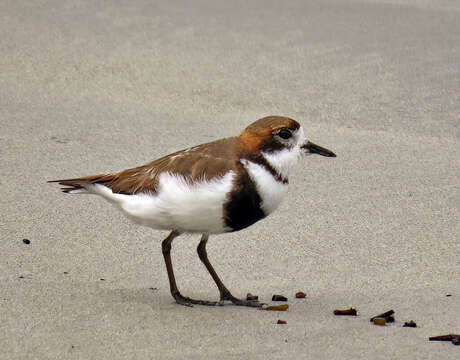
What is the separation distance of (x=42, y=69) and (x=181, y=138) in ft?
6.52

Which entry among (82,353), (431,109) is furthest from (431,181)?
(82,353)

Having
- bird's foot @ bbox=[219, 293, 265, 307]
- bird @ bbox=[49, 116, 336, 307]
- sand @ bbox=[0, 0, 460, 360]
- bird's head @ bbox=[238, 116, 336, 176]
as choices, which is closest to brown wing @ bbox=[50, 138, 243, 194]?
bird @ bbox=[49, 116, 336, 307]

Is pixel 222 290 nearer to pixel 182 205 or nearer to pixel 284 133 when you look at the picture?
pixel 182 205

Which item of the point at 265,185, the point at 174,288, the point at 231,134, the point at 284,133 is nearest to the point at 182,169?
the point at 265,185

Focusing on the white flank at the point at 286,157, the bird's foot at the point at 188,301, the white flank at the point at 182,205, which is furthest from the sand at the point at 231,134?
the white flank at the point at 286,157

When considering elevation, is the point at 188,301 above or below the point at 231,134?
below

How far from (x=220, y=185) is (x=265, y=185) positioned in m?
0.23

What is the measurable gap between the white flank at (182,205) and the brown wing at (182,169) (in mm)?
38

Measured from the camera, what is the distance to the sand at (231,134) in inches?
179

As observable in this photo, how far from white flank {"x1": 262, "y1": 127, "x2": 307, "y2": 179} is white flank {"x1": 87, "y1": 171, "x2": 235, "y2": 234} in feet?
0.77

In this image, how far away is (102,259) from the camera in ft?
18.3

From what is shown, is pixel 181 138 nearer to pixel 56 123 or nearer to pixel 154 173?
pixel 56 123

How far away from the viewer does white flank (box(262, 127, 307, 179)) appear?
4.75m

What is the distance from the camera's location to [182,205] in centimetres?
472
